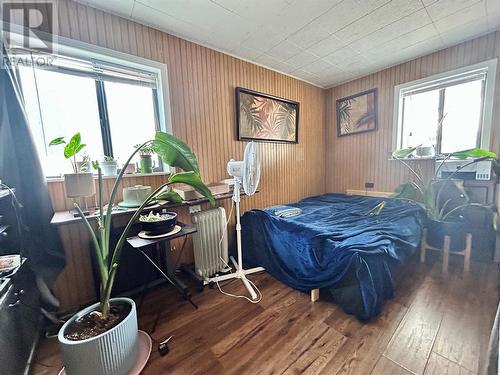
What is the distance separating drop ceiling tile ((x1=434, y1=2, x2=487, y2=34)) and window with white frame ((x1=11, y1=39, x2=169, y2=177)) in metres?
2.93

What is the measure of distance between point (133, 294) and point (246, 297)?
1027 mm

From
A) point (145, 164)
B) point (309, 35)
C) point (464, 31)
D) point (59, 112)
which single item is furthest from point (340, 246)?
point (464, 31)

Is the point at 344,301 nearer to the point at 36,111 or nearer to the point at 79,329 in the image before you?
the point at 79,329

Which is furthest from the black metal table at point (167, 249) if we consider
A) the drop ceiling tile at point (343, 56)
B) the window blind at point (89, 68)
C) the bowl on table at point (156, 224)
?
the drop ceiling tile at point (343, 56)

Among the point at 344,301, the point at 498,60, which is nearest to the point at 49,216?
the point at 344,301

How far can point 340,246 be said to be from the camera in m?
1.62

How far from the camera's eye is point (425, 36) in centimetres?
229

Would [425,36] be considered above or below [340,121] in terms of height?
above

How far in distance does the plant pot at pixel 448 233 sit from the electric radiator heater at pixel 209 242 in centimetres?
234

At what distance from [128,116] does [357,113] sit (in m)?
3.37

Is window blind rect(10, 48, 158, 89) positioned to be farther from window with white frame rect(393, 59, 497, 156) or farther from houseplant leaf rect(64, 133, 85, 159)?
window with white frame rect(393, 59, 497, 156)

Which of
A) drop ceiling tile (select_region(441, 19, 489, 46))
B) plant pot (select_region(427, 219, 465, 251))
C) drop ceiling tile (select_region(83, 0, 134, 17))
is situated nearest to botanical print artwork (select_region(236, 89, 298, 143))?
drop ceiling tile (select_region(83, 0, 134, 17))

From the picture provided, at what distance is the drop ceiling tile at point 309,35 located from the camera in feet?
6.81

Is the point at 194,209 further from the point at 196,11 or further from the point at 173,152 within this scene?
the point at 196,11
